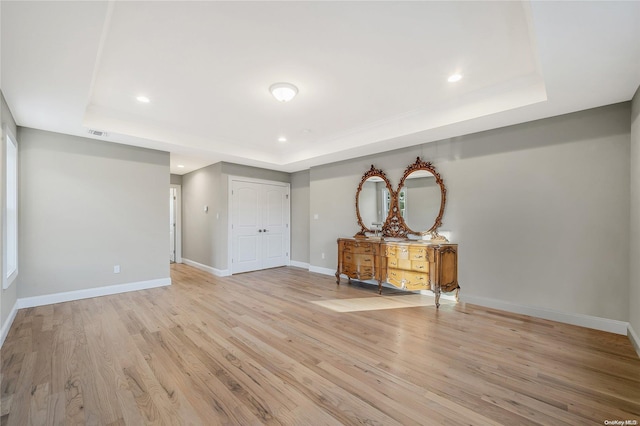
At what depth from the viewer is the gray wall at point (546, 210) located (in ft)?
9.50

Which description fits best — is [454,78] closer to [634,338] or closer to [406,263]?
[406,263]

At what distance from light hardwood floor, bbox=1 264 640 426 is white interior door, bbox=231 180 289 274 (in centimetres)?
246

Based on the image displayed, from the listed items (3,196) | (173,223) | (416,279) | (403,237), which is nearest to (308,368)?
(416,279)

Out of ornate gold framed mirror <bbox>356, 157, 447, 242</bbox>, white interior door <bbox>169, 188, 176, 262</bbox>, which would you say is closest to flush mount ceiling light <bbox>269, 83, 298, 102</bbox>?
ornate gold framed mirror <bbox>356, 157, 447, 242</bbox>

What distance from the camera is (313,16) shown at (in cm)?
197

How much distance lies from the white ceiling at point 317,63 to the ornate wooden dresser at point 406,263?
1.65m

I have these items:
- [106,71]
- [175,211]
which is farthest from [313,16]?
[175,211]

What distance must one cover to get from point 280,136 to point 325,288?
281 centimetres

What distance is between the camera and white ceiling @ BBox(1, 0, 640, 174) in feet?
6.07

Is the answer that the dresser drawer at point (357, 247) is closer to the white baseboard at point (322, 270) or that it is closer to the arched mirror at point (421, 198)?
the arched mirror at point (421, 198)

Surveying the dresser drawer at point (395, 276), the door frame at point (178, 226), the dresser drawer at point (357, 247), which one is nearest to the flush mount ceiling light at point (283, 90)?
the dresser drawer at point (357, 247)

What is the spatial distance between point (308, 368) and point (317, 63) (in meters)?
2.70

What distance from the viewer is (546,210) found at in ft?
10.7

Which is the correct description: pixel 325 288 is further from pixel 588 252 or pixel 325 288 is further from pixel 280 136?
pixel 588 252
